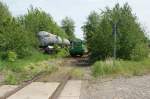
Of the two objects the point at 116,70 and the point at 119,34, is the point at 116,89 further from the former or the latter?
the point at 119,34

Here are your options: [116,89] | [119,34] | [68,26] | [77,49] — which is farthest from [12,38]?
[68,26]

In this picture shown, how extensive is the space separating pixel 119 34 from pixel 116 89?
17170 mm

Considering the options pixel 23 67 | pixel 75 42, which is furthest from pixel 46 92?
pixel 75 42

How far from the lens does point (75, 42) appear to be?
53.0 metres

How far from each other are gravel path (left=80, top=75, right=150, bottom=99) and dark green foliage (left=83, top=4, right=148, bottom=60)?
43.3 feet

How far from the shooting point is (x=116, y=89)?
1606cm

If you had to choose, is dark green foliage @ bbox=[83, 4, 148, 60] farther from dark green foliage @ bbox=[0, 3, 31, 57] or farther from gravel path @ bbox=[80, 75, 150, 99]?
gravel path @ bbox=[80, 75, 150, 99]

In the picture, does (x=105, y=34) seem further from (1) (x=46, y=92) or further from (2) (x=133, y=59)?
(1) (x=46, y=92)

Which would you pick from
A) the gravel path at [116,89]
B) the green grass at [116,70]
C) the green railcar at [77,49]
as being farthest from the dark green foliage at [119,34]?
the green railcar at [77,49]

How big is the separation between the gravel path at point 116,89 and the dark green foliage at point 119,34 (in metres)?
13.2

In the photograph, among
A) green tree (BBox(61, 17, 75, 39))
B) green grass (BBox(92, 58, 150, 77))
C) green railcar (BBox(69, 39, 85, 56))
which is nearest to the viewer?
green grass (BBox(92, 58, 150, 77))

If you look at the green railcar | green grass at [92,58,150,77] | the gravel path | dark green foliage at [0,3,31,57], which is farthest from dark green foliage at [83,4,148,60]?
the green railcar

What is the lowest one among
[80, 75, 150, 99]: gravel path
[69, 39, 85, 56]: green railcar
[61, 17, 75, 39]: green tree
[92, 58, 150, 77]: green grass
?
[80, 75, 150, 99]: gravel path

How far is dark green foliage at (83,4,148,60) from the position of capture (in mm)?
32656
